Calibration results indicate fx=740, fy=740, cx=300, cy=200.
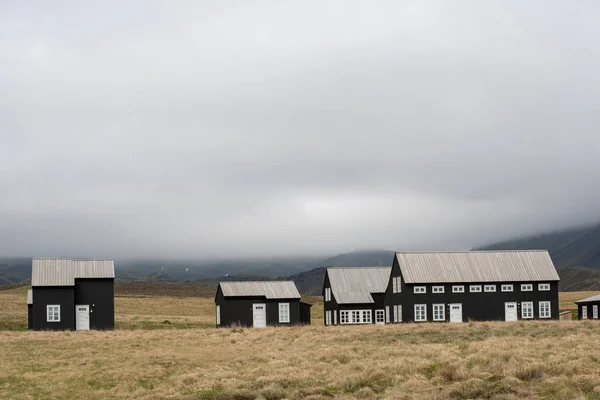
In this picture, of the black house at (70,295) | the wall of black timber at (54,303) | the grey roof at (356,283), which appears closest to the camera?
the wall of black timber at (54,303)

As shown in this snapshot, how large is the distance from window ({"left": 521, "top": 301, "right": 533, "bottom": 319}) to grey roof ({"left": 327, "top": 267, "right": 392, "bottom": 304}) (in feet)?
45.2

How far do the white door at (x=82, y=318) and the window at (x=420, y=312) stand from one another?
1008 inches

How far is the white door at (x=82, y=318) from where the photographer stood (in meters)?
54.4

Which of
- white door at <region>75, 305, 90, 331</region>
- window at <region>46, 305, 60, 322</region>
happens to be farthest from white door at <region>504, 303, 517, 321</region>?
window at <region>46, 305, 60, 322</region>

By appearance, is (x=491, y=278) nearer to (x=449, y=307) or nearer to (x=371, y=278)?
(x=449, y=307)

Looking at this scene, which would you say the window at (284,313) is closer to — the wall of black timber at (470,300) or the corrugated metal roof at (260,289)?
the corrugated metal roof at (260,289)

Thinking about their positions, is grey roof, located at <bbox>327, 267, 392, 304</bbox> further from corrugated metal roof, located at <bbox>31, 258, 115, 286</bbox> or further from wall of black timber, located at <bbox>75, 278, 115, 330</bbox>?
corrugated metal roof, located at <bbox>31, 258, 115, 286</bbox>

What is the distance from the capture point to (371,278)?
71375 mm

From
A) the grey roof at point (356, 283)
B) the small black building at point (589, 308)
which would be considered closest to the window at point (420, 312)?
the grey roof at point (356, 283)

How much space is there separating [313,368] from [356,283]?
151 ft

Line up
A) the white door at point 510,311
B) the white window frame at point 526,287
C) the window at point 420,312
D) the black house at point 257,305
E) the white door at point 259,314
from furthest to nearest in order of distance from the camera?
the white door at point 259,314, the black house at point 257,305, the white window frame at point 526,287, the white door at point 510,311, the window at point 420,312

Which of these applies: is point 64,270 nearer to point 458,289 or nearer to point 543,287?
point 458,289

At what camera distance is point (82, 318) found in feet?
179

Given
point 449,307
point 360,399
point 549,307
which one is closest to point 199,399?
point 360,399
